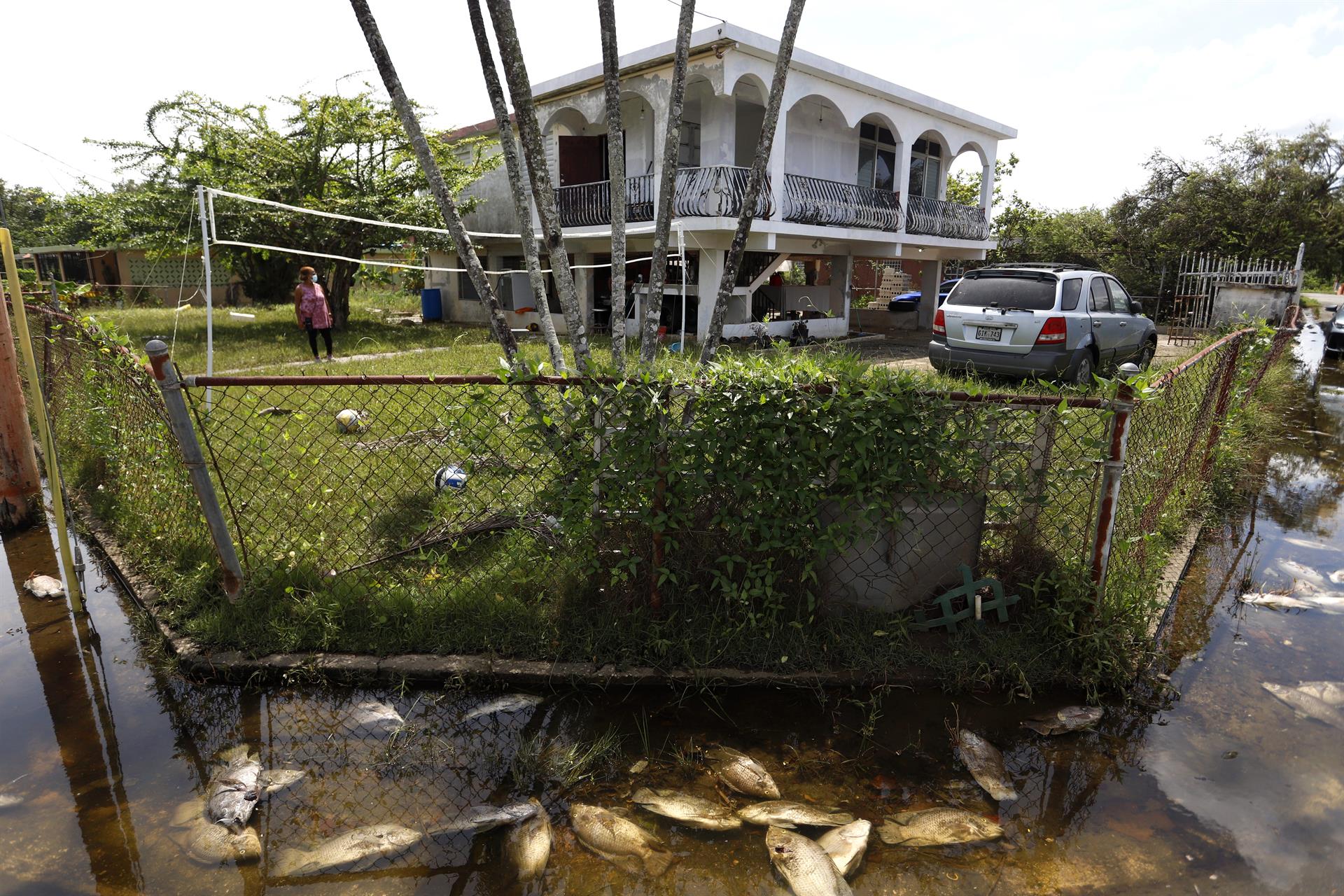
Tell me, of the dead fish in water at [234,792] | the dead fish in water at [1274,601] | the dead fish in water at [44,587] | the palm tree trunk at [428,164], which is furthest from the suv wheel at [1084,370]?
the dead fish in water at [44,587]

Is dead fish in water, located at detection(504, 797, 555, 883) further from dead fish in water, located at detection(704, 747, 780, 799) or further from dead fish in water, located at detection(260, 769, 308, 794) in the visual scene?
dead fish in water, located at detection(260, 769, 308, 794)

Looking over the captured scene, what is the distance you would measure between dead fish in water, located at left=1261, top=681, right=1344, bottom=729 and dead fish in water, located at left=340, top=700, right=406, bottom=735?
3.79 meters

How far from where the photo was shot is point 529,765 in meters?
2.81

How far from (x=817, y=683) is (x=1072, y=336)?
287 inches

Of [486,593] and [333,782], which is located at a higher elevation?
[486,593]

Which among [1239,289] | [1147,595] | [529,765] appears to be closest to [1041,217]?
[1239,289]

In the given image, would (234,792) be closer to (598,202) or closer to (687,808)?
(687,808)

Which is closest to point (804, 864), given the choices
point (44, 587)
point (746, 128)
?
point (44, 587)

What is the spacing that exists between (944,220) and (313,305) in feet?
44.6

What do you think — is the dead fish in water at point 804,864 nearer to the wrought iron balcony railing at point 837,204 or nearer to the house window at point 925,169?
the wrought iron balcony railing at point 837,204

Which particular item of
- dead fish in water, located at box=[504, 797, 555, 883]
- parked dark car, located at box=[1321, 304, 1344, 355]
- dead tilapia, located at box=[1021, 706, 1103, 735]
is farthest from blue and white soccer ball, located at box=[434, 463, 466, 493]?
parked dark car, located at box=[1321, 304, 1344, 355]

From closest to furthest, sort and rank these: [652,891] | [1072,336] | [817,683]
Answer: [652,891] < [817,683] < [1072,336]

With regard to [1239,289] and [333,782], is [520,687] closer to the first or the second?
[333,782]

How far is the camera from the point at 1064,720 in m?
3.10
